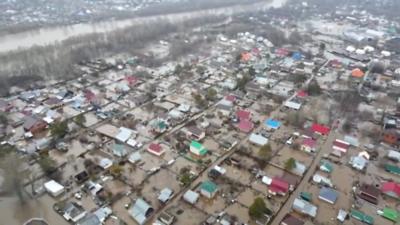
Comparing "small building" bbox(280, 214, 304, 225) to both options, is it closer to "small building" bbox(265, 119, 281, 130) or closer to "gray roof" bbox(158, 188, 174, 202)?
"gray roof" bbox(158, 188, 174, 202)

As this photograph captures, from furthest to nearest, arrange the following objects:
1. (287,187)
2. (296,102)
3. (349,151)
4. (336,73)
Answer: (336,73)
(296,102)
(349,151)
(287,187)

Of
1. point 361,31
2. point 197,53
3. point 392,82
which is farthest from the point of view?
point 361,31

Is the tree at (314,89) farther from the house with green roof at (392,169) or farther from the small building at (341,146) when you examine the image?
the house with green roof at (392,169)

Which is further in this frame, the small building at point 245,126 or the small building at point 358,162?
the small building at point 245,126

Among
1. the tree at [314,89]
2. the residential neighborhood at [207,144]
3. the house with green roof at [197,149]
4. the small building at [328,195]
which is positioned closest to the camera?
the residential neighborhood at [207,144]

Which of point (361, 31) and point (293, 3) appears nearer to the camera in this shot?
point (361, 31)

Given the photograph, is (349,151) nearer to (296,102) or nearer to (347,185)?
(347,185)

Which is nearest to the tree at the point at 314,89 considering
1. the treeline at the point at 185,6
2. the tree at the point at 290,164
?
the tree at the point at 290,164

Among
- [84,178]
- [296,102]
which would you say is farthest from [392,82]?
[84,178]
